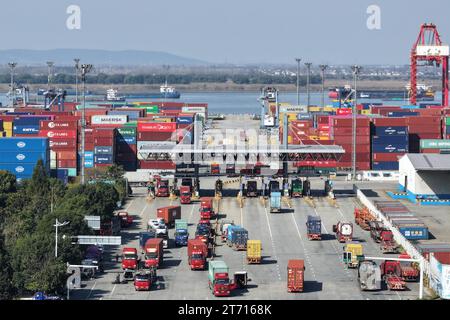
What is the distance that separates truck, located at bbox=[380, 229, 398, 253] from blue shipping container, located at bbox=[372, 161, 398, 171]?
36.7 meters

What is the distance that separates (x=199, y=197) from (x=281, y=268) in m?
24.5

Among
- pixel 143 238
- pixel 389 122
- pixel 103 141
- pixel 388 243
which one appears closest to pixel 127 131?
pixel 103 141

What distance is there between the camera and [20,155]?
70.7 m

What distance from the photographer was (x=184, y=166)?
221 ft

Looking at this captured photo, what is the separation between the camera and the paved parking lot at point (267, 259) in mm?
33969

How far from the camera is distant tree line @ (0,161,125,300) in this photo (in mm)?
32688

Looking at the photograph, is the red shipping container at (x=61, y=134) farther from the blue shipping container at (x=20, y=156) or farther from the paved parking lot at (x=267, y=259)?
the paved parking lot at (x=267, y=259)

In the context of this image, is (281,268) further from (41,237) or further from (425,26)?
(425,26)

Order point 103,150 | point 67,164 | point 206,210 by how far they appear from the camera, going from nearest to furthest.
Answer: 1. point 206,210
2. point 67,164
3. point 103,150

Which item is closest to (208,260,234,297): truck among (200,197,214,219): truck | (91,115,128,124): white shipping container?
(200,197,214,219): truck

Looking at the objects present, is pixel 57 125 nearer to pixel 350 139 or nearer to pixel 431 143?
pixel 350 139

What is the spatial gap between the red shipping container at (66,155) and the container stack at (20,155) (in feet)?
20.8

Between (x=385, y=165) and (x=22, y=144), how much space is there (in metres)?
31.3

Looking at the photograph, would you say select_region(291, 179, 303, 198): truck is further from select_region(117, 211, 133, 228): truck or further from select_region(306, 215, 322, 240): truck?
select_region(306, 215, 322, 240): truck
